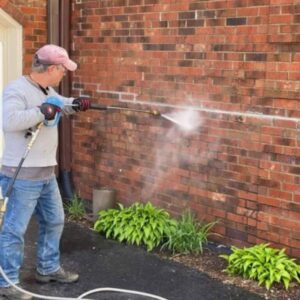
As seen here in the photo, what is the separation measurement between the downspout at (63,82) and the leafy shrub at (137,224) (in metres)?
1.22

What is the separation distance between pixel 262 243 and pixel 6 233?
2.21 meters

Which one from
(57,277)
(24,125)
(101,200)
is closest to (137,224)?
(101,200)

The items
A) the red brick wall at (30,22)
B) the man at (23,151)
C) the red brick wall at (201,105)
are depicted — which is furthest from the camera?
the red brick wall at (30,22)

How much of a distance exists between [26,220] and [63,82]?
311 cm

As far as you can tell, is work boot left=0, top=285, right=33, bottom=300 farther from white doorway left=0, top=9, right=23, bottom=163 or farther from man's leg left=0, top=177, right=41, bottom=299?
white doorway left=0, top=9, right=23, bottom=163

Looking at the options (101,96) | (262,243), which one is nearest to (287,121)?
(262,243)

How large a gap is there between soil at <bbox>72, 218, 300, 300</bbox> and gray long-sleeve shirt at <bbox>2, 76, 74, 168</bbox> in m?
1.65

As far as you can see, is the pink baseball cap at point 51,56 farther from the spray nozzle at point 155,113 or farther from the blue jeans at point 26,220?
the spray nozzle at point 155,113

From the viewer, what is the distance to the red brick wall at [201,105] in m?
5.23

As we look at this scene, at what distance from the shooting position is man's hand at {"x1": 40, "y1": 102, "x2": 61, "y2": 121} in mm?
4305

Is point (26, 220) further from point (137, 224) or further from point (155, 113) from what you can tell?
point (155, 113)

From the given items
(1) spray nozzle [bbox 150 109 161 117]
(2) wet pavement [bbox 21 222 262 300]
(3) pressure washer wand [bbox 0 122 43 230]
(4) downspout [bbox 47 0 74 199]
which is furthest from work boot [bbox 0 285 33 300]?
(4) downspout [bbox 47 0 74 199]

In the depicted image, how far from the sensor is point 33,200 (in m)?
4.62

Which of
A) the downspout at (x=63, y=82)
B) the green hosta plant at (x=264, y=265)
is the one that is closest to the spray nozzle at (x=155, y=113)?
the downspout at (x=63, y=82)
